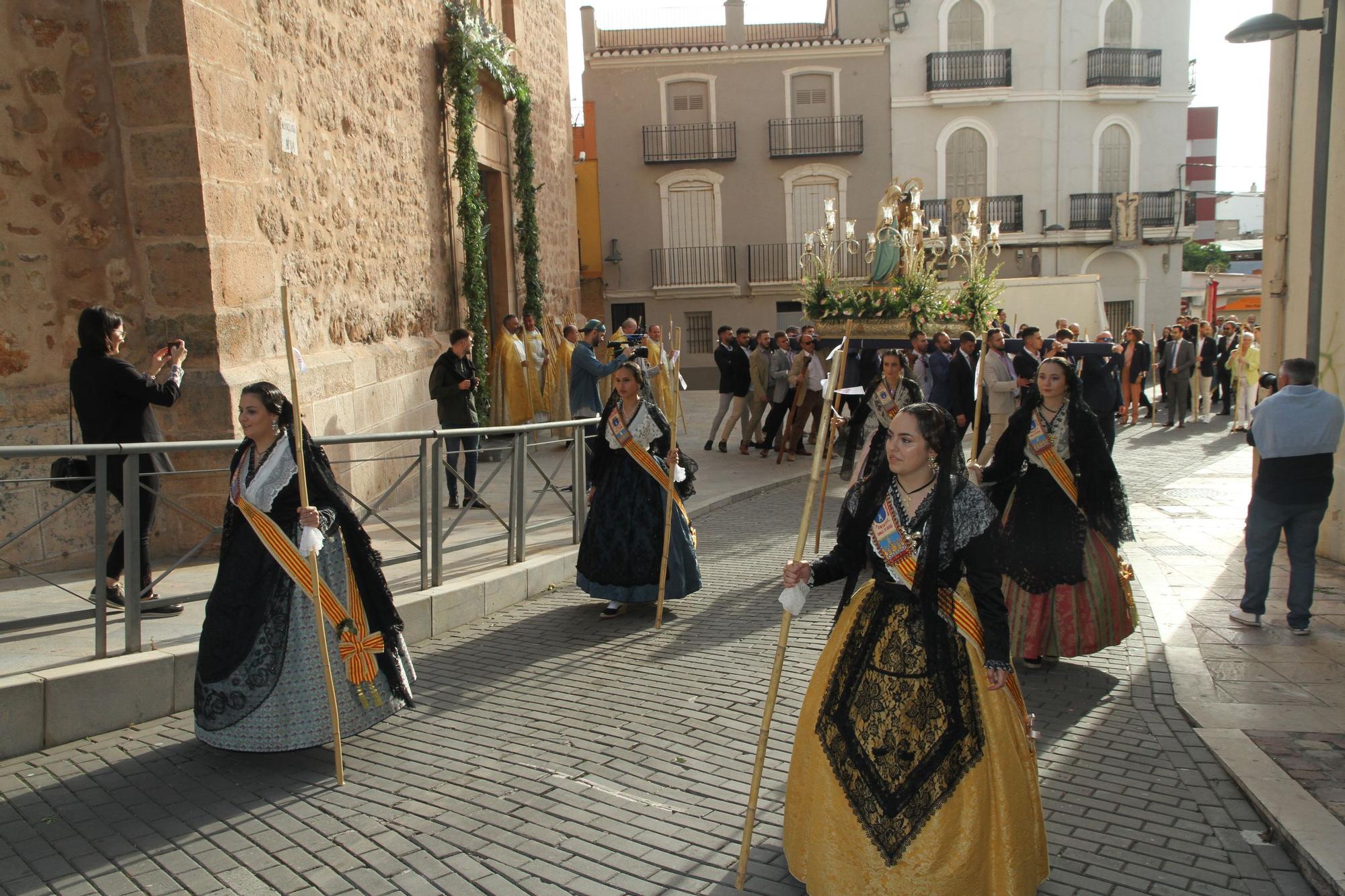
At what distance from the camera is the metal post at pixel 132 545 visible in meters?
5.21

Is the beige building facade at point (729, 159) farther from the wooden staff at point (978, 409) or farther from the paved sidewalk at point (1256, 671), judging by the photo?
the wooden staff at point (978, 409)

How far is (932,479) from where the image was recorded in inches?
144

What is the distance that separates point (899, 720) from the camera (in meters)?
3.46

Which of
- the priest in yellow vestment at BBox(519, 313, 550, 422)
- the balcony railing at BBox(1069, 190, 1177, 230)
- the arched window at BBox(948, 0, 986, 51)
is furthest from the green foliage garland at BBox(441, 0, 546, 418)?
the balcony railing at BBox(1069, 190, 1177, 230)

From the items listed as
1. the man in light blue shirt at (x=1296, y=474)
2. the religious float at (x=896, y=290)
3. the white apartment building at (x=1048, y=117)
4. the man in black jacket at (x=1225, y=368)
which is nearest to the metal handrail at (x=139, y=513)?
the man in light blue shirt at (x=1296, y=474)

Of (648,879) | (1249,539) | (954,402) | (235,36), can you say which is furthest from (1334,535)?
(235,36)

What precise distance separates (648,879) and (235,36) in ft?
23.2

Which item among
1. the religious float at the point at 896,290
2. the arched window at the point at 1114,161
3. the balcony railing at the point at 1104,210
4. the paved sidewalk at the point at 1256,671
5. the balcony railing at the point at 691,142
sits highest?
the balcony railing at the point at 691,142

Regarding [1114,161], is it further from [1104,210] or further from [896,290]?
[896,290]

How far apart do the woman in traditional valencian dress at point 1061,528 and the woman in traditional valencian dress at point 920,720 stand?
92.3 inches

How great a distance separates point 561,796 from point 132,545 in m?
A: 2.49

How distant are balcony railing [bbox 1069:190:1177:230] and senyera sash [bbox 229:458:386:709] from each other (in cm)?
2917

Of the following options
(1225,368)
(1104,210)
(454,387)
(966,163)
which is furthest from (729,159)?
(454,387)

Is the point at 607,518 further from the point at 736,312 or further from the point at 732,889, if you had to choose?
the point at 736,312
